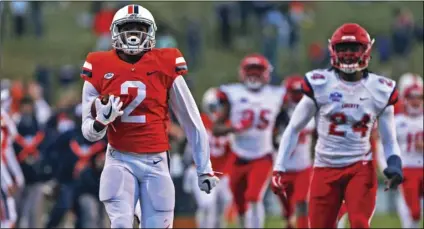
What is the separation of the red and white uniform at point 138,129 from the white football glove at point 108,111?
0.12 meters

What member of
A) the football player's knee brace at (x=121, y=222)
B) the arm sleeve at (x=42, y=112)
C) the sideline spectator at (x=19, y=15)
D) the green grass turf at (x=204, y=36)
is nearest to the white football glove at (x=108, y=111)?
the football player's knee brace at (x=121, y=222)

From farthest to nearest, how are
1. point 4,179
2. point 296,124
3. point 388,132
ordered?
point 4,179, point 296,124, point 388,132

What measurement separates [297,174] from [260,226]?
0.73 metres

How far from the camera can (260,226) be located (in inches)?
492

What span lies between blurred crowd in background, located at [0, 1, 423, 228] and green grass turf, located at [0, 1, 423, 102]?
166 mm

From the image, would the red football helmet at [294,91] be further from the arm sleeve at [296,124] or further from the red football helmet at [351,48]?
the red football helmet at [351,48]

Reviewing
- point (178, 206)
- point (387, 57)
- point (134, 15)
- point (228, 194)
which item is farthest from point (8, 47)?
point (134, 15)

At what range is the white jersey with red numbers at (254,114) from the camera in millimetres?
12984

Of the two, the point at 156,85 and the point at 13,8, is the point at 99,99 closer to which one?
the point at 156,85

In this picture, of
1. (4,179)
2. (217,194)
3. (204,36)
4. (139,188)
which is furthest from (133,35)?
(204,36)

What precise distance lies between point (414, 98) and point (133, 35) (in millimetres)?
5646

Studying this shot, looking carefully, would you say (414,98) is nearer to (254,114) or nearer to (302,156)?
(302,156)

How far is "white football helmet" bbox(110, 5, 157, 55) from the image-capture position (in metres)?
7.92

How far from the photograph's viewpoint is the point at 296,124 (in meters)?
9.09
